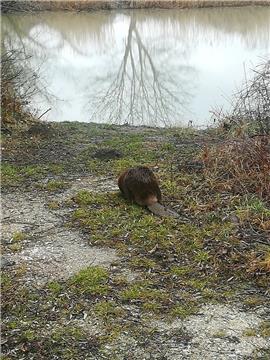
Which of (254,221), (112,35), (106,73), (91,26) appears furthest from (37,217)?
(91,26)

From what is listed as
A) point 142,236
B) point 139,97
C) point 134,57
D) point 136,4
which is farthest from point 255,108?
point 136,4

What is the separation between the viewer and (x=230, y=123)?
342 inches

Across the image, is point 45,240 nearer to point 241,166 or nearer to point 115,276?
point 115,276

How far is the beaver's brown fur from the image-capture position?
563cm

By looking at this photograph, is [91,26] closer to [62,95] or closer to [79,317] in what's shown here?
→ [62,95]

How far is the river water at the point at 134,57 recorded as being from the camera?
12.8 meters

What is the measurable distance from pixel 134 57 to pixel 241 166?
39.3 ft

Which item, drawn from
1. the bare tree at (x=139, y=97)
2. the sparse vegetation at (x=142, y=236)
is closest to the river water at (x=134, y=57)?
the bare tree at (x=139, y=97)

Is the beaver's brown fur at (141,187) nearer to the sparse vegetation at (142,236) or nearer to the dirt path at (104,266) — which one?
the sparse vegetation at (142,236)

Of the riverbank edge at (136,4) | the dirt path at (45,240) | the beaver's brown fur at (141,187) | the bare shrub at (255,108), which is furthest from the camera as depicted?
the riverbank edge at (136,4)

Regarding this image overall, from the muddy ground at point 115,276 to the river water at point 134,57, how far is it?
15.6 ft

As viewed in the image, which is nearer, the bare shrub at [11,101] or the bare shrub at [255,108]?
the bare shrub at [255,108]

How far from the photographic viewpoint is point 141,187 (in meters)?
5.63

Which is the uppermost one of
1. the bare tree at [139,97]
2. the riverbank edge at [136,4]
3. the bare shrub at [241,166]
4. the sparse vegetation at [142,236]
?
the riverbank edge at [136,4]
